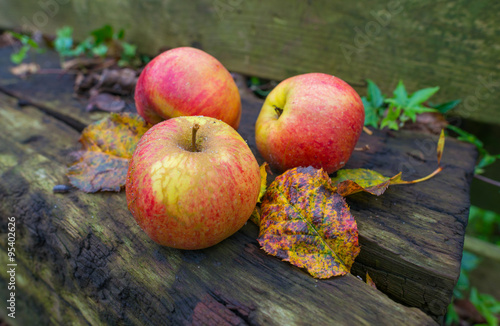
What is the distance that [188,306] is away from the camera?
3.29ft

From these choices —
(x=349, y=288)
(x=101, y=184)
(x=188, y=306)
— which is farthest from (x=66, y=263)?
(x=349, y=288)

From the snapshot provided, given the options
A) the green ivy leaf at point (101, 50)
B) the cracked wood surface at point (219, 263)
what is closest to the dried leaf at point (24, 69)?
the green ivy leaf at point (101, 50)

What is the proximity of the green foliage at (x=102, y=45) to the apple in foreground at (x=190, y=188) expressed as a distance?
79.0 inches

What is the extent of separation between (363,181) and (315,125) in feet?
1.03

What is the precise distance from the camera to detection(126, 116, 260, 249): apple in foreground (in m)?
0.98

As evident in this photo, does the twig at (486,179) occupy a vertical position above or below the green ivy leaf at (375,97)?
below

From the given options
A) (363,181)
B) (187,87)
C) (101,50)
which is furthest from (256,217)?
(101,50)

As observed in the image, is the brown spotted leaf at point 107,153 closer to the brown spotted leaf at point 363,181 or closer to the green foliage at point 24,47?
the brown spotted leaf at point 363,181

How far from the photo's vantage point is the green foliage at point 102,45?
106 inches

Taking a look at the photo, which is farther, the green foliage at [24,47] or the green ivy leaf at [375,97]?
the green foliage at [24,47]

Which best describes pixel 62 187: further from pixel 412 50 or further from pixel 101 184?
pixel 412 50

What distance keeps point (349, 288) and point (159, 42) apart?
2656 mm

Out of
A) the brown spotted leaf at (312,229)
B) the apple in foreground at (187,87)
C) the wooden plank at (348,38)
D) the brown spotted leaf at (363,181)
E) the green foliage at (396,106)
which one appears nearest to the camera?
the brown spotted leaf at (312,229)

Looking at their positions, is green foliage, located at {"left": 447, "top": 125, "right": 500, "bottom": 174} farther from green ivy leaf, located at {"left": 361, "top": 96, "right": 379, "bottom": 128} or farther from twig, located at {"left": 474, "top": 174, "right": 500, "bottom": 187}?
green ivy leaf, located at {"left": 361, "top": 96, "right": 379, "bottom": 128}
